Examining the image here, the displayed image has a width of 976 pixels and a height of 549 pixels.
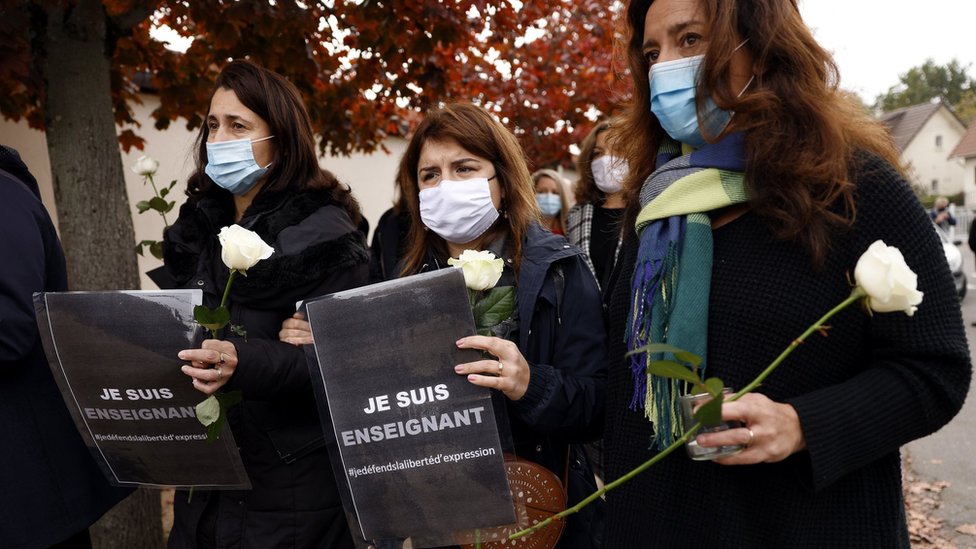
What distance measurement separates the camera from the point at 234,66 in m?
2.62

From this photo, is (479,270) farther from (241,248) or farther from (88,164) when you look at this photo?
(88,164)

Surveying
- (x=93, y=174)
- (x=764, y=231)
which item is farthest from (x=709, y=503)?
(x=93, y=174)

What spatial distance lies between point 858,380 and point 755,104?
1.96 feet

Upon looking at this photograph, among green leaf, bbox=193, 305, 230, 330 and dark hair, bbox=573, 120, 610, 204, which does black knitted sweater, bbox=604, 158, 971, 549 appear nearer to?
green leaf, bbox=193, 305, 230, 330

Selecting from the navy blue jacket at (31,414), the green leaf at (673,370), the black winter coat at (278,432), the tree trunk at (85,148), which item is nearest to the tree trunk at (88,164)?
the tree trunk at (85,148)

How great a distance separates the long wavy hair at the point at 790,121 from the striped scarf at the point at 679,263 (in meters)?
0.06

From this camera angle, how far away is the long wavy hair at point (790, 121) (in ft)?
4.88

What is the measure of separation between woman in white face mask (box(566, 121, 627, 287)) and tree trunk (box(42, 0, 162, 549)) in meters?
2.54

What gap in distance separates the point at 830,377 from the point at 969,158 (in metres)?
53.8

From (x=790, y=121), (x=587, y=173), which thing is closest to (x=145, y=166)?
(x=790, y=121)

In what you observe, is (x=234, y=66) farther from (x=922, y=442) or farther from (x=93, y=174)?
(x=922, y=442)

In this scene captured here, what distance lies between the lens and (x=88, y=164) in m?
3.76

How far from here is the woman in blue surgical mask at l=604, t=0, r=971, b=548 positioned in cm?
143

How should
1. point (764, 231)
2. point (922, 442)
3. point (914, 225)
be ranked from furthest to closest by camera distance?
point (922, 442) < point (764, 231) < point (914, 225)
